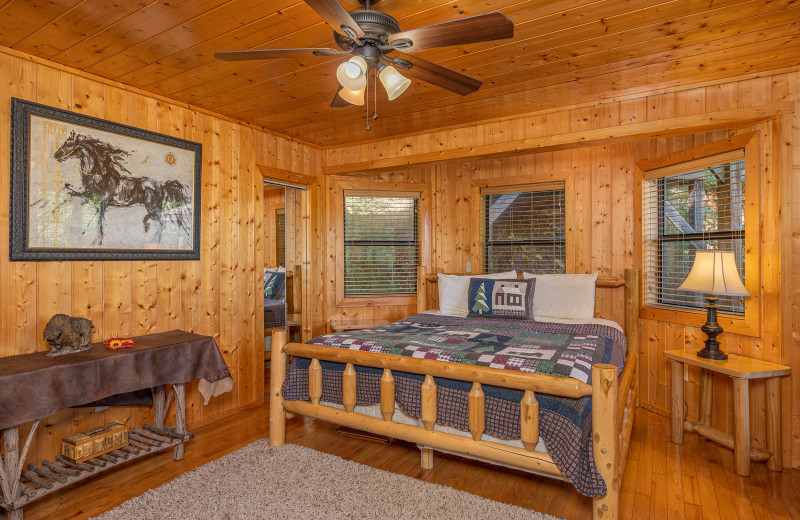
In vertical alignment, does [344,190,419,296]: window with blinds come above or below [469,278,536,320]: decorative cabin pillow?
above

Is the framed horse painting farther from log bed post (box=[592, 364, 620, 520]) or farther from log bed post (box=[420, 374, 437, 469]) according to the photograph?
log bed post (box=[592, 364, 620, 520])

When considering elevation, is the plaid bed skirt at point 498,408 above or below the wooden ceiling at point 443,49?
below

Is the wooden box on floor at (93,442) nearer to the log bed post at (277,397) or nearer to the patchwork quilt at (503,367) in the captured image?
the log bed post at (277,397)

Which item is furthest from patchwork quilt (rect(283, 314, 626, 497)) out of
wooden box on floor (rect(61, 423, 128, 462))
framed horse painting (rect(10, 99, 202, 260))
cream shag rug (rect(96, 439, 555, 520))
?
framed horse painting (rect(10, 99, 202, 260))

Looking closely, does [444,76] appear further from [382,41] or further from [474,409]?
[474,409]

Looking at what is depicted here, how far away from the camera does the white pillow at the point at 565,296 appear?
11.6 ft

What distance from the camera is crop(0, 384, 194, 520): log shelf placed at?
6.51ft

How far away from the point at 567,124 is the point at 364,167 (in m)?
1.83

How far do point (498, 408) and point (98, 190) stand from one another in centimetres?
262

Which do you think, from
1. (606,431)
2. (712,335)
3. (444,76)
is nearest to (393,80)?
(444,76)

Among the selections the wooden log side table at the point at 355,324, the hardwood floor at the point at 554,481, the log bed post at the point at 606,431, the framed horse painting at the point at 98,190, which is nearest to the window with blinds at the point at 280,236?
the wooden log side table at the point at 355,324

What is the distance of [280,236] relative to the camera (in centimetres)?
423

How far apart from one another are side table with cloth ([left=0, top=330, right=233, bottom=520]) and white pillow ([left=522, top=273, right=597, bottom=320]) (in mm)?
2466

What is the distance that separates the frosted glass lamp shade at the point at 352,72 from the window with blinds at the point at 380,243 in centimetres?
289
